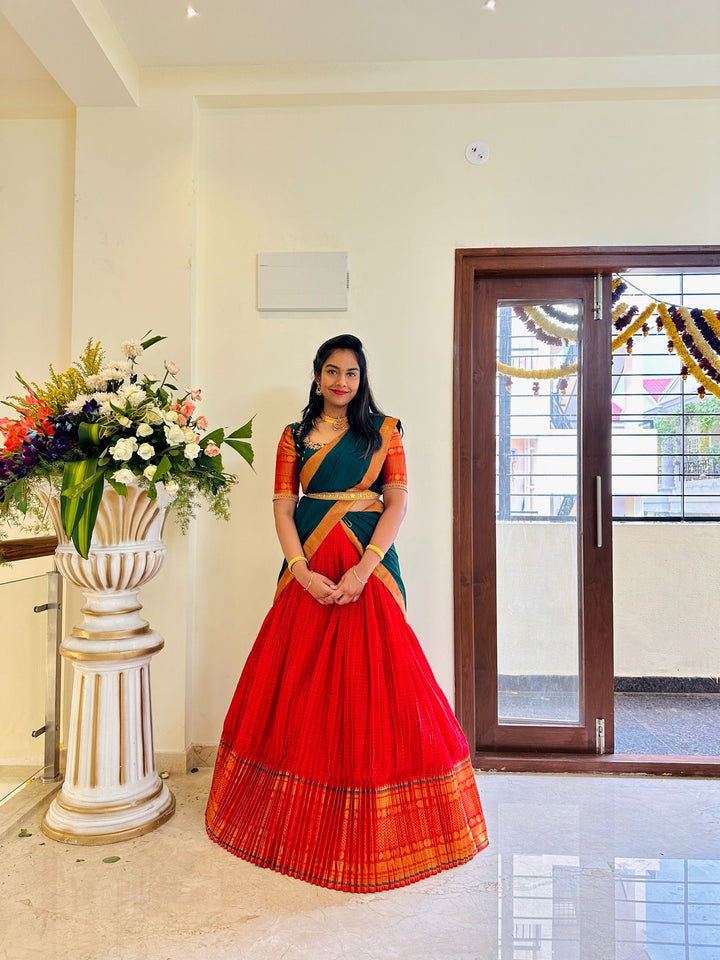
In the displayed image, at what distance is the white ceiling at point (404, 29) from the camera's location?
7.34 feet

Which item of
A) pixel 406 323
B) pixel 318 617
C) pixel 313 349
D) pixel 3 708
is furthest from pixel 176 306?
pixel 3 708

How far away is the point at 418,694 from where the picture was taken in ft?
6.50

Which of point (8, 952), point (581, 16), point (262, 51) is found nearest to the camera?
point (8, 952)

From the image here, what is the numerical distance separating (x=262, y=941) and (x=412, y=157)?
8.97ft

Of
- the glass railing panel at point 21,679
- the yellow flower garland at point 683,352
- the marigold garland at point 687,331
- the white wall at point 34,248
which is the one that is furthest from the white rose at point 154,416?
the yellow flower garland at point 683,352

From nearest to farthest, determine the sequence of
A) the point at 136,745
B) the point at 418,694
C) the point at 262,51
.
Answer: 1. the point at 418,694
2. the point at 136,745
3. the point at 262,51

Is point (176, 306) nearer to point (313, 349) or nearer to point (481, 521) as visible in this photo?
point (313, 349)

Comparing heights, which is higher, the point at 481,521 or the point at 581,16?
the point at 581,16

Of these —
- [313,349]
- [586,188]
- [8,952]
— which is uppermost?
[586,188]

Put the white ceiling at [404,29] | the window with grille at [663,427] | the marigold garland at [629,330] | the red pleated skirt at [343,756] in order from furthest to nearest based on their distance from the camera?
1. the window with grille at [663,427]
2. the marigold garland at [629,330]
3. the white ceiling at [404,29]
4. the red pleated skirt at [343,756]

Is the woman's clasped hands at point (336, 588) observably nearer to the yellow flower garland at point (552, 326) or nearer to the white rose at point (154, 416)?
the white rose at point (154, 416)

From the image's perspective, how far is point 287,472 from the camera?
2.26 meters

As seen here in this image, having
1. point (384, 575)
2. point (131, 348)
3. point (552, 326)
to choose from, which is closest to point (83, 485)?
point (131, 348)

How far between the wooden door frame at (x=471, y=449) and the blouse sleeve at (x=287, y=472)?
0.70 m
